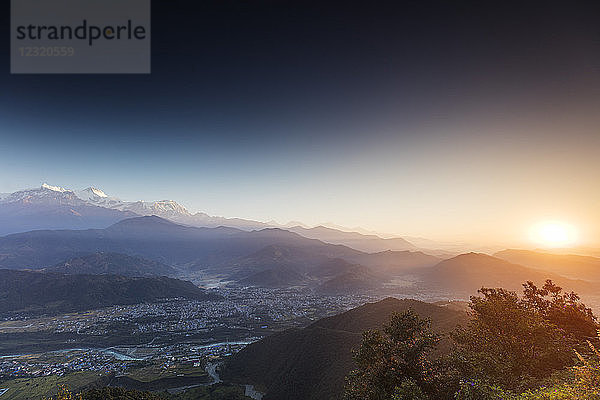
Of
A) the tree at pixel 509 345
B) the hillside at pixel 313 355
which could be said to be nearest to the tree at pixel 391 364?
the tree at pixel 509 345

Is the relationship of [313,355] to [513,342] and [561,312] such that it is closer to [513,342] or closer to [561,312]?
[561,312]

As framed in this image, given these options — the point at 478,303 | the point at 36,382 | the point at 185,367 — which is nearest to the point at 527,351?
the point at 478,303

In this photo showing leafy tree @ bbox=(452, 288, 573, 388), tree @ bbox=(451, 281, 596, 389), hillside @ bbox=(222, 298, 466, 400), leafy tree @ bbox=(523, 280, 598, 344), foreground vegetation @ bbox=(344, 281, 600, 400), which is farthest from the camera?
hillside @ bbox=(222, 298, 466, 400)

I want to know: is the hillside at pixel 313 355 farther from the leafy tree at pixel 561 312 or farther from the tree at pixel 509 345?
the tree at pixel 509 345

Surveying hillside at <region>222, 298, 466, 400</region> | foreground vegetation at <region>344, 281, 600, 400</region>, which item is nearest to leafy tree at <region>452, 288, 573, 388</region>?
foreground vegetation at <region>344, 281, 600, 400</region>

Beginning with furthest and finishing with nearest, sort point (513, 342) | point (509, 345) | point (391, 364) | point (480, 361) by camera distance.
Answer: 1. point (509, 345)
2. point (513, 342)
3. point (480, 361)
4. point (391, 364)

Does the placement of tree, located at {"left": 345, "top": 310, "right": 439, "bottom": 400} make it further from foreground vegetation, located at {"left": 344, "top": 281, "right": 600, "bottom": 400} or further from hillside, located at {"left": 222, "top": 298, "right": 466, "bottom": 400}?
hillside, located at {"left": 222, "top": 298, "right": 466, "bottom": 400}

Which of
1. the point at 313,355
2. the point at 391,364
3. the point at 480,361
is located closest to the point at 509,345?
the point at 480,361
